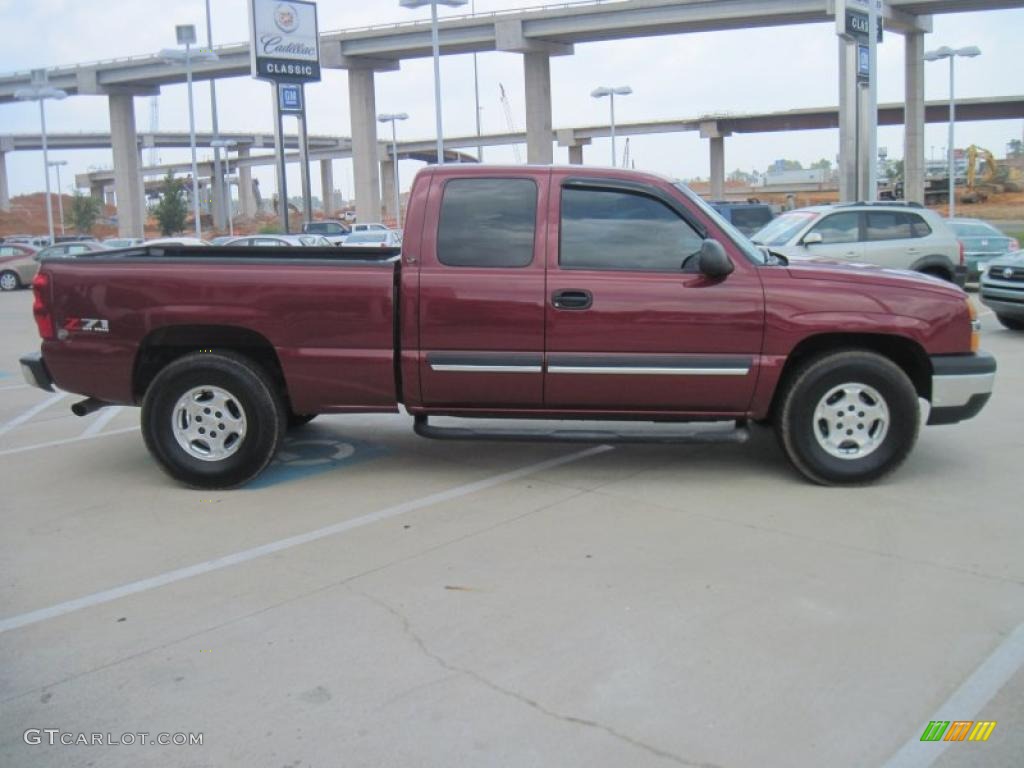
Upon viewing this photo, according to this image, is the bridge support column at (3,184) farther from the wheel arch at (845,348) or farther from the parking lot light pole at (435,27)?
the wheel arch at (845,348)

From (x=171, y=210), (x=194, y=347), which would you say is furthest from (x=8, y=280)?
(x=171, y=210)

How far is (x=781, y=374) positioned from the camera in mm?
6324

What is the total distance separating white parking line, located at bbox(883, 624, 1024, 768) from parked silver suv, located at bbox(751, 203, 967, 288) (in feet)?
34.0

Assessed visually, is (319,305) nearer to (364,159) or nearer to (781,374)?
(781,374)

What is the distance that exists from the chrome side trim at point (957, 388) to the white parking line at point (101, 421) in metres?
6.69

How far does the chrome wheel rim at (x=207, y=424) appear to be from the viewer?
21.3 ft

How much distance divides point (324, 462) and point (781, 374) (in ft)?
10.7

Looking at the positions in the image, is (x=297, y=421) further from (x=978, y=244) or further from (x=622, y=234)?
(x=978, y=244)

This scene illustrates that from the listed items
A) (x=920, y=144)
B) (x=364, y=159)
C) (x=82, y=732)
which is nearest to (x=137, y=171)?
(x=364, y=159)

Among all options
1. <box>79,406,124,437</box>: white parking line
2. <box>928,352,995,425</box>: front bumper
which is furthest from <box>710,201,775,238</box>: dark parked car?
<box>928,352,995,425</box>: front bumper

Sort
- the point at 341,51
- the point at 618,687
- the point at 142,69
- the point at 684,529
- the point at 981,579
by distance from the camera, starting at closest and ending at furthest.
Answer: the point at 618,687 < the point at 981,579 < the point at 684,529 < the point at 341,51 < the point at 142,69

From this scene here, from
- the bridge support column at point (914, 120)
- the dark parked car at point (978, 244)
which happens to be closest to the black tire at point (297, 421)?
the dark parked car at point (978, 244)

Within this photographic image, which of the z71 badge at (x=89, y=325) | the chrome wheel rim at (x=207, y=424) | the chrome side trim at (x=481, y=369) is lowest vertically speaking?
the chrome wheel rim at (x=207, y=424)

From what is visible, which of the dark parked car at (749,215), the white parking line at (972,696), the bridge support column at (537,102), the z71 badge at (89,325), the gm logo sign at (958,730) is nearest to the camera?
the white parking line at (972,696)
